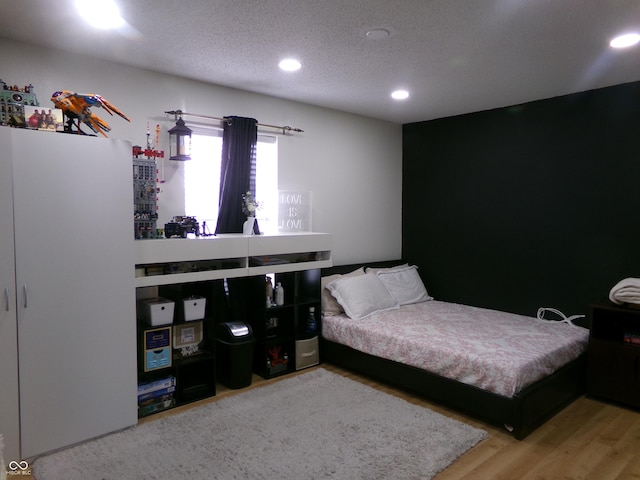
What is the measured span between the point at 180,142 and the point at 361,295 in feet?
6.77

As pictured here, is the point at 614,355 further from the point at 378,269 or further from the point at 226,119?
the point at 226,119

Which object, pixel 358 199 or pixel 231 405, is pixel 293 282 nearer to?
pixel 231 405

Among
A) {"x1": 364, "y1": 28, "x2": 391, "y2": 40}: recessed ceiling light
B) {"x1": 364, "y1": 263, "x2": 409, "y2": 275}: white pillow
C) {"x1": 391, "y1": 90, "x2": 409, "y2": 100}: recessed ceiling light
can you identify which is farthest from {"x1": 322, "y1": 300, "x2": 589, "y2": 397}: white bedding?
{"x1": 364, "y1": 28, "x2": 391, "y2": 40}: recessed ceiling light

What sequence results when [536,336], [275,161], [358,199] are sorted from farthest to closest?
[358,199] < [275,161] < [536,336]

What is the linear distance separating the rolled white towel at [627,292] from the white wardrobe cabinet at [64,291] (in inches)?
135

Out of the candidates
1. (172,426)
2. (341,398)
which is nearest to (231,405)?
(172,426)

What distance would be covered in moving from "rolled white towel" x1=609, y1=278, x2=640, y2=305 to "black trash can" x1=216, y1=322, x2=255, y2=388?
2.79 m

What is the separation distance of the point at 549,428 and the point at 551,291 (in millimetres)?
1592

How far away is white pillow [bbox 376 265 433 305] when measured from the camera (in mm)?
4453

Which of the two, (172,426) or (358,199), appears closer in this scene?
(172,426)

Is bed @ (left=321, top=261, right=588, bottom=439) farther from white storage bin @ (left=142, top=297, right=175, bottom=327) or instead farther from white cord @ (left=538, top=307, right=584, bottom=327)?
white storage bin @ (left=142, top=297, right=175, bottom=327)

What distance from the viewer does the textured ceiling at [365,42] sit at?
2.25m

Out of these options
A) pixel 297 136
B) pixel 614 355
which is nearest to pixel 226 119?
pixel 297 136

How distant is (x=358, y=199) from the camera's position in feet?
15.8
